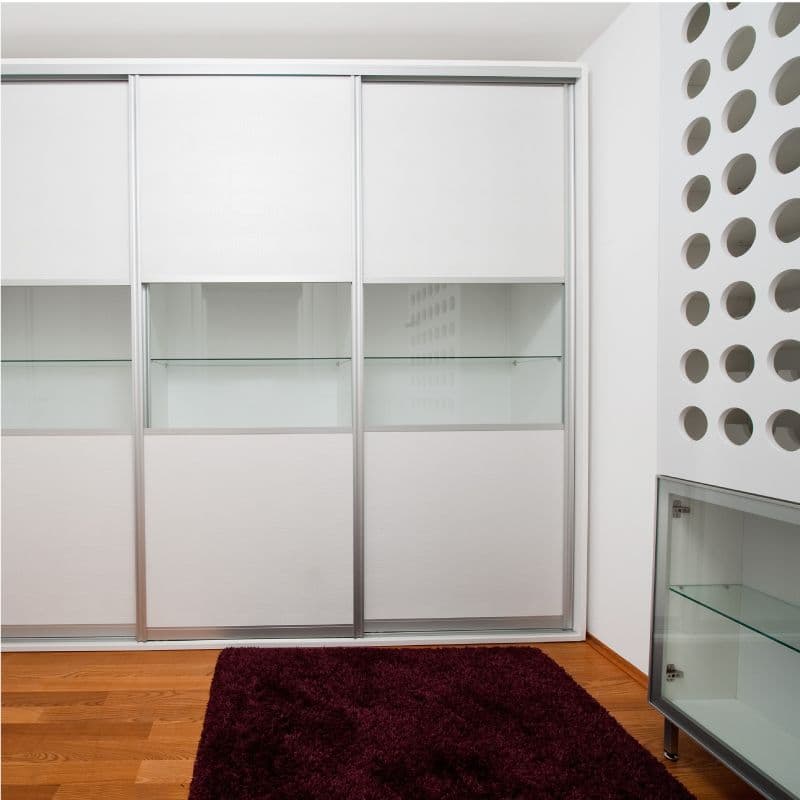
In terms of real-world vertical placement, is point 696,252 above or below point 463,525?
above

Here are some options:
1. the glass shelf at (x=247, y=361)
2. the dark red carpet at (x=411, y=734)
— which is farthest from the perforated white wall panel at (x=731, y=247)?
the glass shelf at (x=247, y=361)

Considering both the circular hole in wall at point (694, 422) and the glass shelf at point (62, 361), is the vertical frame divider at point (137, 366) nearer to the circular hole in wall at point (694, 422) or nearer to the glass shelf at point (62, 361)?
the glass shelf at point (62, 361)

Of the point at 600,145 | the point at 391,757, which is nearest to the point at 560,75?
the point at 600,145

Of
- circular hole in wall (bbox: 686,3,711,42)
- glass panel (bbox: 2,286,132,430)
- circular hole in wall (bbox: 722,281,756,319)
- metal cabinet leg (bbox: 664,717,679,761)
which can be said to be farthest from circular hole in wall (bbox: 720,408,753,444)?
glass panel (bbox: 2,286,132,430)

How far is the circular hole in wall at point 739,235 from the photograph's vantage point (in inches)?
67.7

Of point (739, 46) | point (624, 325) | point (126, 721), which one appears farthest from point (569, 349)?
point (126, 721)

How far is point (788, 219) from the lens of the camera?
168 cm

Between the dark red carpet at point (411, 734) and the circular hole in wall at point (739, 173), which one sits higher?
the circular hole in wall at point (739, 173)

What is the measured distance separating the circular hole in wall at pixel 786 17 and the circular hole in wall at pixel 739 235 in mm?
436

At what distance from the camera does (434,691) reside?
2324 millimetres

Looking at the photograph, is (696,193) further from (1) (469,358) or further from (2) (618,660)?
(2) (618,660)

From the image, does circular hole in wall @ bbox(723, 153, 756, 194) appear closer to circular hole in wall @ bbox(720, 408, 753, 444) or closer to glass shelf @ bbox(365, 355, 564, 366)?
circular hole in wall @ bbox(720, 408, 753, 444)

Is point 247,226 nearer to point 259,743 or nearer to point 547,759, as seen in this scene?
point 259,743

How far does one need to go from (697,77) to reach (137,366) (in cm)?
228
